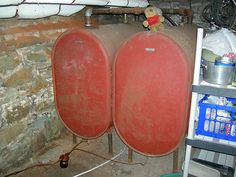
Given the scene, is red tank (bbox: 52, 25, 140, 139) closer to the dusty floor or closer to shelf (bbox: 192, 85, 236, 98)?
the dusty floor

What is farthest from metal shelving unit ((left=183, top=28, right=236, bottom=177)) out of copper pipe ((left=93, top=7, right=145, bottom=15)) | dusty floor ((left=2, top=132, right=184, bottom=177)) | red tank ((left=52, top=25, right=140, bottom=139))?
copper pipe ((left=93, top=7, right=145, bottom=15))

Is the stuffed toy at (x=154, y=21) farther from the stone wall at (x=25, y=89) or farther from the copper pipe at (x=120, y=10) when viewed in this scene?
the stone wall at (x=25, y=89)

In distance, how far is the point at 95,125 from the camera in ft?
7.04

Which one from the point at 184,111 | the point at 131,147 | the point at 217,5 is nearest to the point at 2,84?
the point at 131,147

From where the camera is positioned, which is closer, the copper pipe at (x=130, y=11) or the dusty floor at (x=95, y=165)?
the dusty floor at (x=95, y=165)

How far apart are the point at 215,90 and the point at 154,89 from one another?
0.44 metres

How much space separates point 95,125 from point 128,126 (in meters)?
0.31

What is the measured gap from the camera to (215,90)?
1.55 m

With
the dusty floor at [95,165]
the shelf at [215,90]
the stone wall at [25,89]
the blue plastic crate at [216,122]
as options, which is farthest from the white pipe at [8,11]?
the blue plastic crate at [216,122]

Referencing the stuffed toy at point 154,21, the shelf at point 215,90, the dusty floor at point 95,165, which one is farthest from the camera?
the dusty floor at point 95,165

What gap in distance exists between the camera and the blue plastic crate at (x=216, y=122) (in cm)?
165

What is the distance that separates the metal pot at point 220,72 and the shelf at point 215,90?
0.06 meters

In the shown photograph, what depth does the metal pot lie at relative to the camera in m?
1.53

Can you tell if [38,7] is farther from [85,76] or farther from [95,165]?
[95,165]
